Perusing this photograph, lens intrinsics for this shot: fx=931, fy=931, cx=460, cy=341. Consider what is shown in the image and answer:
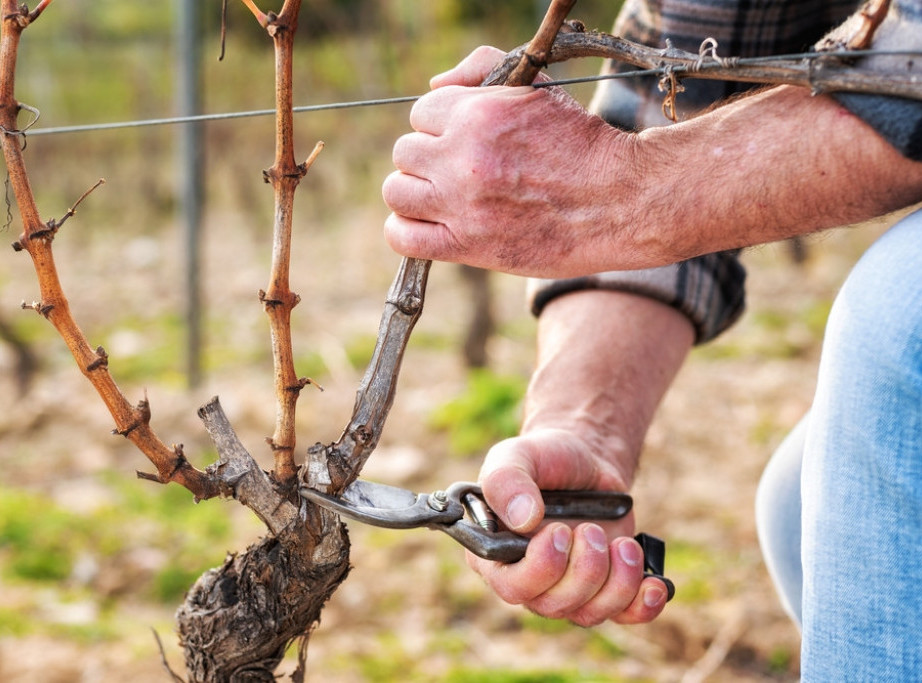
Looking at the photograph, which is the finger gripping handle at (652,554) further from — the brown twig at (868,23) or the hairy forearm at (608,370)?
the brown twig at (868,23)

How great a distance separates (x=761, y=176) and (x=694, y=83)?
28.0 inches

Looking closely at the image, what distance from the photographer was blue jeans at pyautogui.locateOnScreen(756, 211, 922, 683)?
94cm

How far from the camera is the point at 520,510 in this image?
132 cm

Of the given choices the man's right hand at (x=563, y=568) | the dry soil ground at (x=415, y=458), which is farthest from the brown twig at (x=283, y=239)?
the dry soil ground at (x=415, y=458)

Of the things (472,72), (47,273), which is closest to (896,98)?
(472,72)

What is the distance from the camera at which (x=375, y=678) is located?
7.70ft

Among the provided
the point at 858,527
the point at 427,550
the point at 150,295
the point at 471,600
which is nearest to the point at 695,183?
the point at 858,527

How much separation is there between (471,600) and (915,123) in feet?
7.02

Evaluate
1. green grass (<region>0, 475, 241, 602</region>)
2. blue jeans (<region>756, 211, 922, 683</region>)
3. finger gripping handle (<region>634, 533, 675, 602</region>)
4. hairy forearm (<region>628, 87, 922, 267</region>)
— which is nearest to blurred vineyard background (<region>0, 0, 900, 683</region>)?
green grass (<region>0, 475, 241, 602</region>)

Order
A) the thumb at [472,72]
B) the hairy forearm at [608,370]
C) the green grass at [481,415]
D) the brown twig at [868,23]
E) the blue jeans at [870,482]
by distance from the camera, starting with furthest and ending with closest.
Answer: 1. the green grass at [481,415]
2. the hairy forearm at [608,370]
3. the thumb at [472,72]
4. the brown twig at [868,23]
5. the blue jeans at [870,482]

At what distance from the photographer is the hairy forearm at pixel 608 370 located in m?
1.67

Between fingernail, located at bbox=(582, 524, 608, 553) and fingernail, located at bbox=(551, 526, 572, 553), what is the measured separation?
2 cm

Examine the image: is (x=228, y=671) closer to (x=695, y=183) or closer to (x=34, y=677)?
(x=695, y=183)

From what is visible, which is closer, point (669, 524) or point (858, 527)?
point (858, 527)
